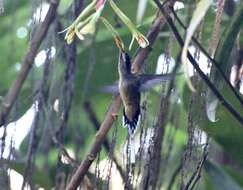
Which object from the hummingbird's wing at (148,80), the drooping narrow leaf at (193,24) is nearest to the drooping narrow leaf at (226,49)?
the hummingbird's wing at (148,80)

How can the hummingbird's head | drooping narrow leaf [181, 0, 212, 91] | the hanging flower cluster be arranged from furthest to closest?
the hummingbird's head, the hanging flower cluster, drooping narrow leaf [181, 0, 212, 91]

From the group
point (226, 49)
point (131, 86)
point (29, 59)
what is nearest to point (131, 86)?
point (131, 86)

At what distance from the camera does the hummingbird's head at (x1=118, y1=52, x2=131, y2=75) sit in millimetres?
991

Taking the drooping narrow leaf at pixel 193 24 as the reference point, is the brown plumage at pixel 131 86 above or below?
above

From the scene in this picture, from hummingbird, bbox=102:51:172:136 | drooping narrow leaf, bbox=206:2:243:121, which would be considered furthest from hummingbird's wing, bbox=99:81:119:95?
drooping narrow leaf, bbox=206:2:243:121

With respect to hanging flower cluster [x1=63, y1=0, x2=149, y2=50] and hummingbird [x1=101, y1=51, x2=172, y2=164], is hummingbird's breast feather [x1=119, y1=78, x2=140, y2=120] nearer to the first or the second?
hummingbird [x1=101, y1=51, x2=172, y2=164]

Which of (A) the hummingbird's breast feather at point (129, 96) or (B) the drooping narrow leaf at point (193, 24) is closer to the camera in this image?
(B) the drooping narrow leaf at point (193, 24)

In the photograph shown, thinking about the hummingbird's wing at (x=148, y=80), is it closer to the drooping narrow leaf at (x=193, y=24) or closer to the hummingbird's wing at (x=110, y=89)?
the hummingbird's wing at (x=110, y=89)

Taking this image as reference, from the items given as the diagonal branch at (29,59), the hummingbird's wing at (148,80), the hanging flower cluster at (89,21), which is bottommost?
the hanging flower cluster at (89,21)

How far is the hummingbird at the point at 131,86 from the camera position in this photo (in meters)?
1.01

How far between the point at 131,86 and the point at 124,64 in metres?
0.05

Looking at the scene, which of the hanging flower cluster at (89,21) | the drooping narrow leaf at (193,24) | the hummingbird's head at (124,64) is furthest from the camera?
the hummingbird's head at (124,64)

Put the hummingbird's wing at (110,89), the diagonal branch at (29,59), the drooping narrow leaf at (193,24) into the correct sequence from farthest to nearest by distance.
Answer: the diagonal branch at (29,59) < the hummingbird's wing at (110,89) < the drooping narrow leaf at (193,24)

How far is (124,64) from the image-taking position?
101 cm
